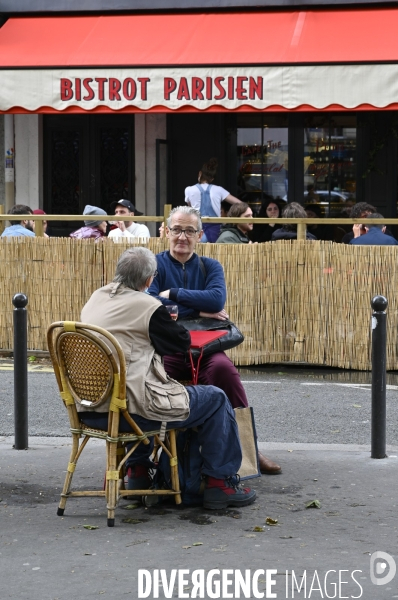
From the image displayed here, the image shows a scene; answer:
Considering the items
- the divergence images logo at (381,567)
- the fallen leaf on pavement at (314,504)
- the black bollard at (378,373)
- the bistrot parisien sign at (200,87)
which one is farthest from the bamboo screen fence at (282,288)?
the divergence images logo at (381,567)

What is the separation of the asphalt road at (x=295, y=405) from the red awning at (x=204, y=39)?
456cm

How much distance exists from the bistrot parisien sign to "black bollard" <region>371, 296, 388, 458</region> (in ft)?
21.1

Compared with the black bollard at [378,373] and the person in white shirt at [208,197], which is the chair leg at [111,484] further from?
the person in white shirt at [208,197]

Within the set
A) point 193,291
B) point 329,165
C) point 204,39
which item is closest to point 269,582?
point 193,291

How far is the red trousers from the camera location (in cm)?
596

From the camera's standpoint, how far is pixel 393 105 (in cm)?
1248

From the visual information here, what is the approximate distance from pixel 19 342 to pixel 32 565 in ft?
7.80

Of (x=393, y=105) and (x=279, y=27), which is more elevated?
(x=279, y=27)

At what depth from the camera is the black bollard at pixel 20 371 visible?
690cm

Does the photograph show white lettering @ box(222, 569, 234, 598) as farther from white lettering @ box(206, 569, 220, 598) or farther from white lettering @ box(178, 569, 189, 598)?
white lettering @ box(178, 569, 189, 598)

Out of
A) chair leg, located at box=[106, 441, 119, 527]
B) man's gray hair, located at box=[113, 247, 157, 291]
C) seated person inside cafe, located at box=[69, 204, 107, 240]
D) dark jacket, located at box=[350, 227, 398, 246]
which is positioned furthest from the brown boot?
seated person inside cafe, located at box=[69, 204, 107, 240]

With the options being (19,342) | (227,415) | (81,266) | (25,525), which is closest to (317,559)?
(227,415)

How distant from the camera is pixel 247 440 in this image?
5.95 meters

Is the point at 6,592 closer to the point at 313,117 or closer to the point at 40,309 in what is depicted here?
the point at 40,309
